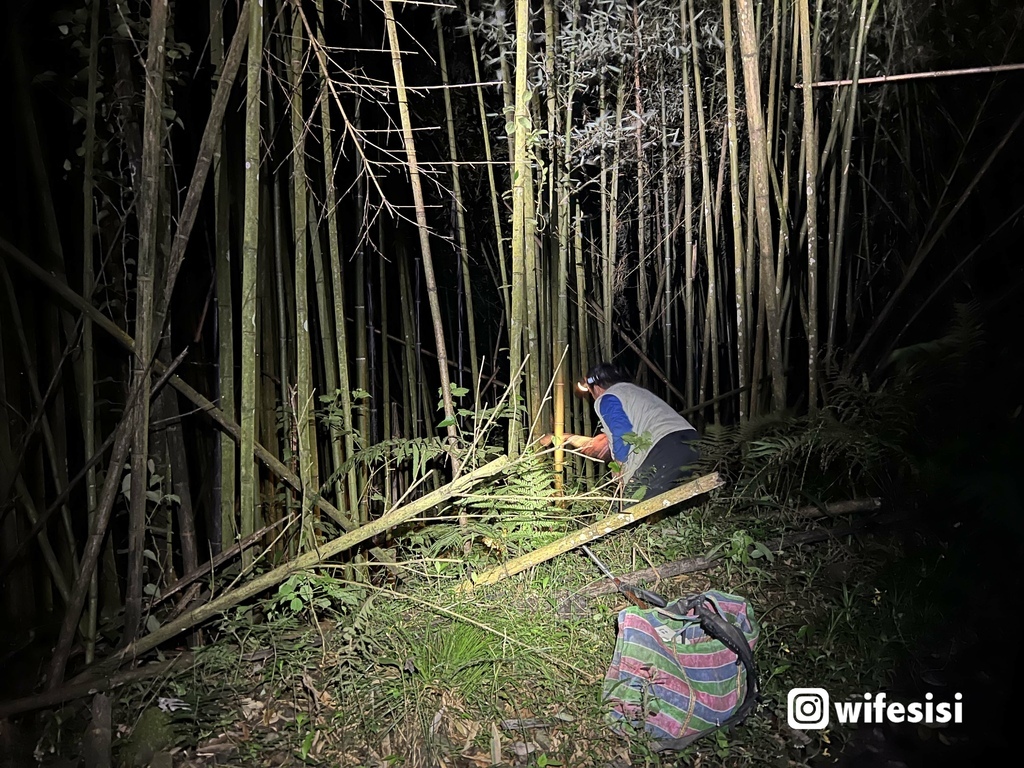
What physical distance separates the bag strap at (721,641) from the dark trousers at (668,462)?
0.76 metres

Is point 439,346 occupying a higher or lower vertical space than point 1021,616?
higher

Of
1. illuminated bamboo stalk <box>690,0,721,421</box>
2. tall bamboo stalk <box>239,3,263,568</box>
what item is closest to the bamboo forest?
tall bamboo stalk <box>239,3,263,568</box>

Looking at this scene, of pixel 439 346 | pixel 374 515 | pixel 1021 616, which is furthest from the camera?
pixel 374 515

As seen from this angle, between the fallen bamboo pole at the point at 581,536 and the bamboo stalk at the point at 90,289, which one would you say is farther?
the fallen bamboo pole at the point at 581,536

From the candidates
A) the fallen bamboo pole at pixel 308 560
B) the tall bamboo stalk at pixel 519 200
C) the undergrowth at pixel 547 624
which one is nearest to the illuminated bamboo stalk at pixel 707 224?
the undergrowth at pixel 547 624

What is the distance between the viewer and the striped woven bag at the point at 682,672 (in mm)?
1840

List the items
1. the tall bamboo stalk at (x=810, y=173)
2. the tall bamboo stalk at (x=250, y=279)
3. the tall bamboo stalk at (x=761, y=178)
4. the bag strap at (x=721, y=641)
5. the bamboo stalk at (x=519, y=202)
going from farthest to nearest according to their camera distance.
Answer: the tall bamboo stalk at (x=810, y=173) < the tall bamboo stalk at (x=761, y=178) < the bamboo stalk at (x=519, y=202) < the bag strap at (x=721, y=641) < the tall bamboo stalk at (x=250, y=279)

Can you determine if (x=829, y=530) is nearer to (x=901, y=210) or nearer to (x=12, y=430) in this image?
(x=901, y=210)

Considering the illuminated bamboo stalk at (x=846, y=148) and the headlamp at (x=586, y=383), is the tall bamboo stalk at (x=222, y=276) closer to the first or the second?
the headlamp at (x=586, y=383)

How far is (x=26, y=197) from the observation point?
191 centimetres

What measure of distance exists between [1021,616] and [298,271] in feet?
6.78

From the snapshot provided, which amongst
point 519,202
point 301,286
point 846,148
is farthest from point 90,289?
point 846,148

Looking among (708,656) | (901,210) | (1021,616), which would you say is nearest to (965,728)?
(1021,616)

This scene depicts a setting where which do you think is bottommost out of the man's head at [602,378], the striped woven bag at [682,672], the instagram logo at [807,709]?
the instagram logo at [807,709]
